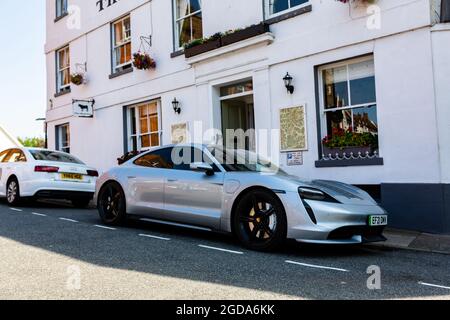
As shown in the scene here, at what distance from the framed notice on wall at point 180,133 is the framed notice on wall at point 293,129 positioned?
123 inches

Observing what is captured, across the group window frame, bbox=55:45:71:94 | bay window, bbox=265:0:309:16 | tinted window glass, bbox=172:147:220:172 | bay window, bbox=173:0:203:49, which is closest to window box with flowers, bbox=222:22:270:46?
bay window, bbox=265:0:309:16

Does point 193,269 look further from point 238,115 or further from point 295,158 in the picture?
point 238,115

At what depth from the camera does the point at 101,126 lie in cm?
1556

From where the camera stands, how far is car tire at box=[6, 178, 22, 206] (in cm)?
1076

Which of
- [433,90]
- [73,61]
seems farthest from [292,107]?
[73,61]

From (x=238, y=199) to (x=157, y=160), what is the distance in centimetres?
187

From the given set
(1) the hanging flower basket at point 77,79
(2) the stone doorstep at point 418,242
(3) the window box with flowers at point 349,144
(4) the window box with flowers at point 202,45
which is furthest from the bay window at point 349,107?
(1) the hanging flower basket at point 77,79

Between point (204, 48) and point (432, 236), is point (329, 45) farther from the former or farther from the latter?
point (432, 236)

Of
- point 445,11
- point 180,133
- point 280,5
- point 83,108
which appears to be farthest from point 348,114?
point 83,108

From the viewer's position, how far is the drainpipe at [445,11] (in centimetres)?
797

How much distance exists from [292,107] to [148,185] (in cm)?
411

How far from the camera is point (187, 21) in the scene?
12.9 metres

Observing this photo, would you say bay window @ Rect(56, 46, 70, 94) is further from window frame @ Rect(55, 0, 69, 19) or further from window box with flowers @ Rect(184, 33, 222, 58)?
window box with flowers @ Rect(184, 33, 222, 58)

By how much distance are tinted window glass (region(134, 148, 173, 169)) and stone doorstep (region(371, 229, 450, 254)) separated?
343cm
